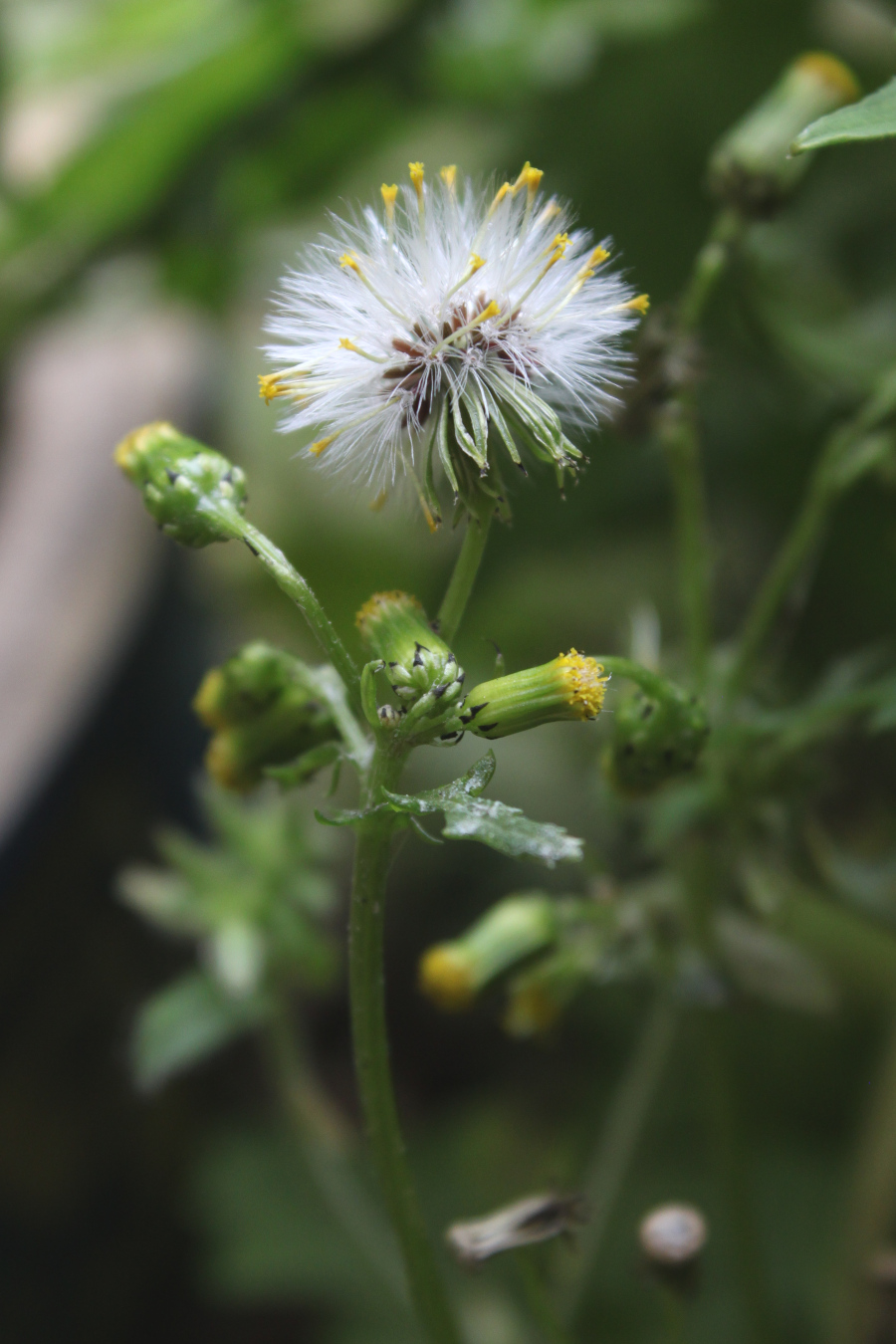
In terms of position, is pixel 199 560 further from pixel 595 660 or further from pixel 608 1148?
pixel 595 660

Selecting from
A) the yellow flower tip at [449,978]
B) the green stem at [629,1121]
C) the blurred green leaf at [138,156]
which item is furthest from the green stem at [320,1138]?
the blurred green leaf at [138,156]

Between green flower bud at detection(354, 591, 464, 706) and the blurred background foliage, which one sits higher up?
the blurred background foliage

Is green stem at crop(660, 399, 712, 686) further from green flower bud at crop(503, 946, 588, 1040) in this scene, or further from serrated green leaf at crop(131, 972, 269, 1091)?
serrated green leaf at crop(131, 972, 269, 1091)

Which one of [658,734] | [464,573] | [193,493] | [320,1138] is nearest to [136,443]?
[193,493]

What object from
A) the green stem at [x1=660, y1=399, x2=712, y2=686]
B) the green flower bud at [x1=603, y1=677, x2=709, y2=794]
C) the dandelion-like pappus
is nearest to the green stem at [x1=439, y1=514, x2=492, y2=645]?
the dandelion-like pappus

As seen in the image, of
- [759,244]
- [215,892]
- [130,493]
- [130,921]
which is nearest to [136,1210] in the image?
[130,921]
